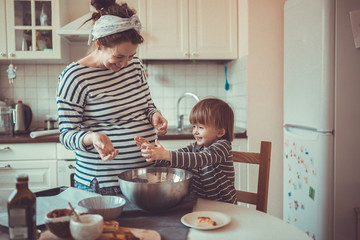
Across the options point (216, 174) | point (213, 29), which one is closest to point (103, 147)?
point (216, 174)

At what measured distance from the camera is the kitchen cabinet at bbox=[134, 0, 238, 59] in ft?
8.84

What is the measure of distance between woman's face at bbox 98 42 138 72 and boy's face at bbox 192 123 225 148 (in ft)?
1.33

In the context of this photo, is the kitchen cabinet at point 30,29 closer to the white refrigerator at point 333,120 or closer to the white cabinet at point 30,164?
the white cabinet at point 30,164

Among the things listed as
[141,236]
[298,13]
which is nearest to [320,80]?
[298,13]

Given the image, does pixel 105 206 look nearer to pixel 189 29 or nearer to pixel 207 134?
pixel 207 134

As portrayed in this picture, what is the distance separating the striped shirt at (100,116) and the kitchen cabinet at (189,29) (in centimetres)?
143

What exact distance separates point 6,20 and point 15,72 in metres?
0.42

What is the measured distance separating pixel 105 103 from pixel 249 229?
2.23 ft

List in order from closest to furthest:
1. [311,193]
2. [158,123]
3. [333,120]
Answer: [158,123] → [333,120] → [311,193]

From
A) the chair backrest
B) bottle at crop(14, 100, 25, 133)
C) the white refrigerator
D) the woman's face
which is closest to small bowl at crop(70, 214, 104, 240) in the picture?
the woman's face

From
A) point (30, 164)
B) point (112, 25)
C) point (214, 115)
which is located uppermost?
point (112, 25)

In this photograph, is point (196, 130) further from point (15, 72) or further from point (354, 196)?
point (15, 72)

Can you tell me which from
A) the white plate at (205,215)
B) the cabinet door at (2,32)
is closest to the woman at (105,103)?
the white plate at (205,215)

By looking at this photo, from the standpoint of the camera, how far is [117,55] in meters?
1.23
